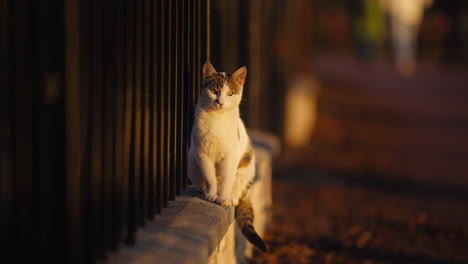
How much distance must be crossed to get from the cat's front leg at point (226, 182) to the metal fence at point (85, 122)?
0.29m

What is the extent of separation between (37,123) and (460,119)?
15320mm

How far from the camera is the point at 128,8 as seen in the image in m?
3.04

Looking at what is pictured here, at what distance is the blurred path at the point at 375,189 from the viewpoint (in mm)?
5781

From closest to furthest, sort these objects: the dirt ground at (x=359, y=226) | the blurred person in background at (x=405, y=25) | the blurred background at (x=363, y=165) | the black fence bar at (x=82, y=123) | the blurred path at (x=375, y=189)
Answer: the black fence bar at (x=82, y=123)
the dirt ground at (x=359, y=226)
the blurred path at (x=375, y=189)
the blurred background at (x=363, y=165)
the blurred person in background at (x=405, y=25)

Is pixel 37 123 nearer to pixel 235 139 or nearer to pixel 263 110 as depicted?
pixel 235 139

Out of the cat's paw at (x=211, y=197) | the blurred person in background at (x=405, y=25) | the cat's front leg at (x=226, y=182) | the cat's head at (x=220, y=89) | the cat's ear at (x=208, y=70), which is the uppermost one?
the blurred person in background at (x=405, y=25)

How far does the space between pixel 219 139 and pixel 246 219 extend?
23.7 inches

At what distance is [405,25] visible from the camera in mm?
37031

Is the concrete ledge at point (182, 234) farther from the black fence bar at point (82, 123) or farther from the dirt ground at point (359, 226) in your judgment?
the dirt ground at point (359, 226)

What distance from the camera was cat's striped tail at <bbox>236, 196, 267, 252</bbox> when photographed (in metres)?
3.85

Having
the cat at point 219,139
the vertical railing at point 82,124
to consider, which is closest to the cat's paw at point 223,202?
the cat at point 219,139

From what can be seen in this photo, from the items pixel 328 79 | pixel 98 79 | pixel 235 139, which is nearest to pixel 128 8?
pixel 98 79

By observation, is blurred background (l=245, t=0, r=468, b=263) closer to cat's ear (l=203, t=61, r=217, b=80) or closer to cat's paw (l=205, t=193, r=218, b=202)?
cat's paw (l=205, t=193, r=218, b=202)

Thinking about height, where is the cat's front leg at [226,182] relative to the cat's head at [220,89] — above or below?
below
